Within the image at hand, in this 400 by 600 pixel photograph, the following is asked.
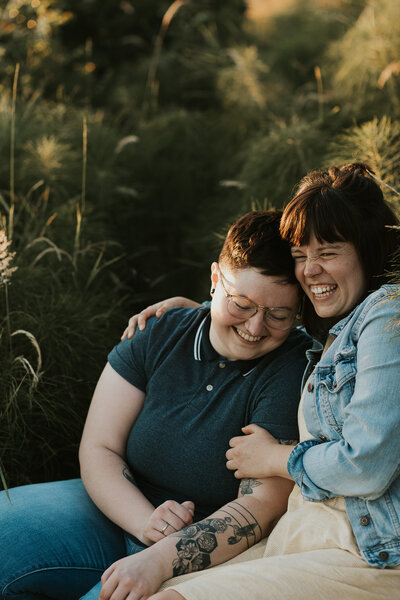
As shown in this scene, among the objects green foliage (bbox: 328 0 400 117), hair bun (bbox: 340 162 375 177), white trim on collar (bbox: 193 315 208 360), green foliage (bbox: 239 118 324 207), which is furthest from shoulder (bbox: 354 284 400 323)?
green foliage (bbox: 328 0 400 117)

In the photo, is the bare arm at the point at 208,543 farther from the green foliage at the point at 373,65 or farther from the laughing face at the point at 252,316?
the green foliage at the point at 373,65

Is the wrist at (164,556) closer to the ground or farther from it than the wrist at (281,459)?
closer to the ground

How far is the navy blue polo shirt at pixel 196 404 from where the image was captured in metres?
2.37

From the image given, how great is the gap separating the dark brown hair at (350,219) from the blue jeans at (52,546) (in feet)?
4.08

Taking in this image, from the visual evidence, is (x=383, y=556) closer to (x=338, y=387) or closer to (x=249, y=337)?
(x=338, y=387)

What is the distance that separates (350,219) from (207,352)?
742 millimetres

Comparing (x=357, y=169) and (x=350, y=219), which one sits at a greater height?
(x=357, y=169)

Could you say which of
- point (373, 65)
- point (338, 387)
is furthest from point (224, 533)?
point (373, 65)

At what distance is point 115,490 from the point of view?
2.41 meters

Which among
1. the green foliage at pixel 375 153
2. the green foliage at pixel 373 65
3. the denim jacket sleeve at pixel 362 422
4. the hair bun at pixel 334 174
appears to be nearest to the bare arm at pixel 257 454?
the denim jacket sleeve at pixel 362 422

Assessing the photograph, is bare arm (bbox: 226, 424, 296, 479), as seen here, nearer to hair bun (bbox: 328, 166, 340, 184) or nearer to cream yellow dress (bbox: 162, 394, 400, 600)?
cream yellow dress (bbox: 162, 394, 400, 600)

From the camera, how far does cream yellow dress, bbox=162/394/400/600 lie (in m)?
1.83

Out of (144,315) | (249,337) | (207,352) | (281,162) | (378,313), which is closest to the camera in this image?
(378,313)

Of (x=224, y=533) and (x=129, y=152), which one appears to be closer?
(x=224, y=533)
